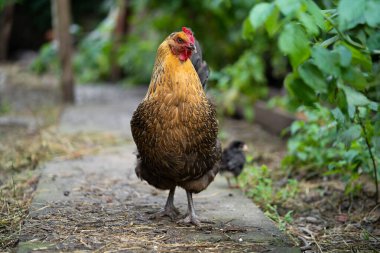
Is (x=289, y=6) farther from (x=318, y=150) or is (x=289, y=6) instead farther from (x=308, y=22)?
(x=318, y=150)

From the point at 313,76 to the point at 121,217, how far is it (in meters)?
2.00

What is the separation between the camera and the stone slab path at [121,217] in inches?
142

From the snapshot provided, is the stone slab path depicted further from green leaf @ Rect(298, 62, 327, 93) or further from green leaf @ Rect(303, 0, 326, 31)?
green leaf @ Rect(303, 0, 326, 31)

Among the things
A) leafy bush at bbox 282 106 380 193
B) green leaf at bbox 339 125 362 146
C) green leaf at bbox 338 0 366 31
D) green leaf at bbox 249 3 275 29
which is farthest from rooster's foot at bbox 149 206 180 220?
green leaf at bbox 338 0 366 31

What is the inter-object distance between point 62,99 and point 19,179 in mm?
6170

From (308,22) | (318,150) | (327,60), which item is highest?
(308,22)

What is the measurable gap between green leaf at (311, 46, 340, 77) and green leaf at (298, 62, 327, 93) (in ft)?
0.38

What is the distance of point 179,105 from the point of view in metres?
4.05

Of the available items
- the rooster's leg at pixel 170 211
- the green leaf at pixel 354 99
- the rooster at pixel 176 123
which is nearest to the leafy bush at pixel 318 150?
the rooster at pixel 176 123

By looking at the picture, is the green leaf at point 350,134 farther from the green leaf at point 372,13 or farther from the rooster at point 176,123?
the green leaf at point 372,13

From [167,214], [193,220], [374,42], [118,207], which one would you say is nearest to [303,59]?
[374,42]

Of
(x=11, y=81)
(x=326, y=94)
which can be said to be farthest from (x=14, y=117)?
(x=326, y=94)

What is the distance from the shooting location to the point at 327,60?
2.86m

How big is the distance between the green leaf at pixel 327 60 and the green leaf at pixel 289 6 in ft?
0.76
